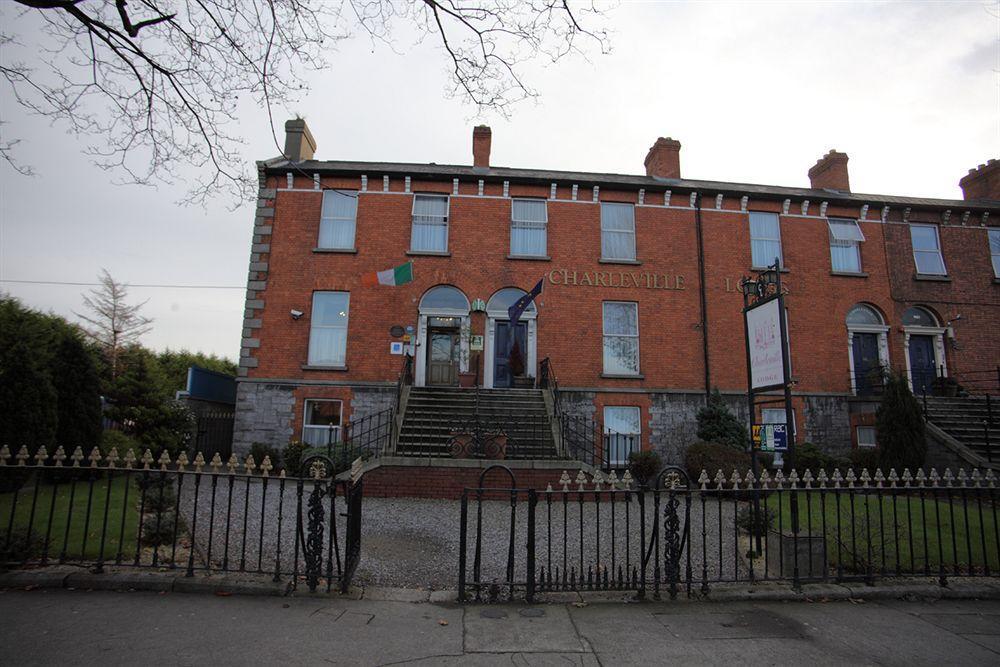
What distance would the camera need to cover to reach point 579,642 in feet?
14.8

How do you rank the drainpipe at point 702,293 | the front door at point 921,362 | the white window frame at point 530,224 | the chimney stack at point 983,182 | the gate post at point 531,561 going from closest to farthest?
the gate post at point 531,561
the drainpipe at point 702,293
the white window frame at point 530,224
the front door at point 921,362
the chimney stack at point 983,182

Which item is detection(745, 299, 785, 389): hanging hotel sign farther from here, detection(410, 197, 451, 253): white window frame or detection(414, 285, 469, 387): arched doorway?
detection(410, 197, 451, 253): white window frame

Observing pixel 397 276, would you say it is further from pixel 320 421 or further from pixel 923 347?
pixel 923 347

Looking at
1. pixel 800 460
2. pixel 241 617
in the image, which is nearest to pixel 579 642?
pixel 241 617

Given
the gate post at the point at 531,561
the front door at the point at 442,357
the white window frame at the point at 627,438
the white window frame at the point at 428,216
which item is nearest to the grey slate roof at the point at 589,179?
the white window frame at the point at 428,216

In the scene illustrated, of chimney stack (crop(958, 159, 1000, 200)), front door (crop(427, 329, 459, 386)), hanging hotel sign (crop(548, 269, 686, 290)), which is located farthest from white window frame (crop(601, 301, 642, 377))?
chimney stack (crop(958, 159, 1000, 200))

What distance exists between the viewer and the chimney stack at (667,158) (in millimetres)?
Result: 19156

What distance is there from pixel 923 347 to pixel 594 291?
445 inches

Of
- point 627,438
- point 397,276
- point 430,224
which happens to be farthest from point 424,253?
point 627,438

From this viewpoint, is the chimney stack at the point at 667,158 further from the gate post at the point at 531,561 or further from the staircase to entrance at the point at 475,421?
the gate post at the point at 531,561

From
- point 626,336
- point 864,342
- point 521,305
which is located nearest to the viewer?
point 521,305

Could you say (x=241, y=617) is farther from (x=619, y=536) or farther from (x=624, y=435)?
(x=624, y=435)

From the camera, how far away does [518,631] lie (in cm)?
470

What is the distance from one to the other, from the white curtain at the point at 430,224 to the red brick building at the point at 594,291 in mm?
71
